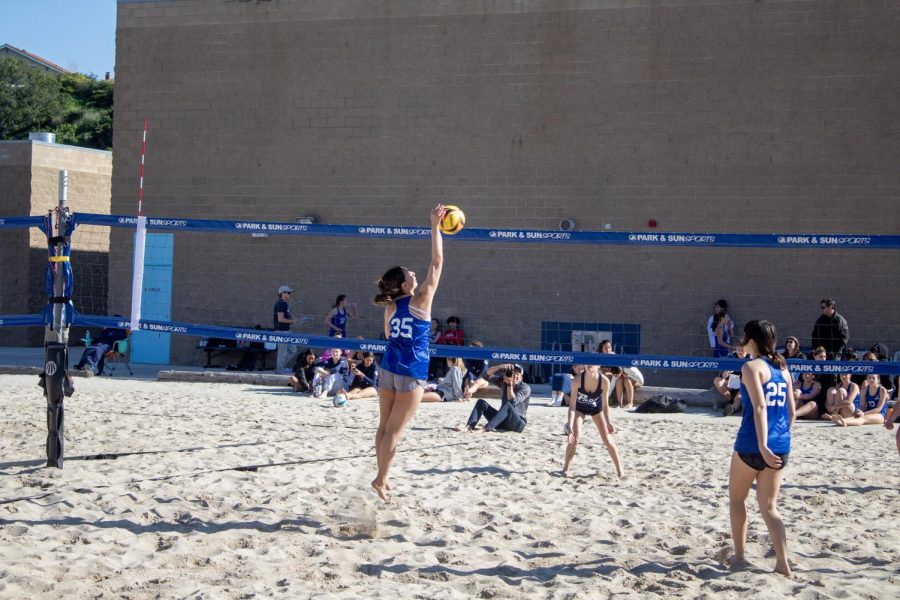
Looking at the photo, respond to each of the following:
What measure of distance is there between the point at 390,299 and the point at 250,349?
11.2 metres

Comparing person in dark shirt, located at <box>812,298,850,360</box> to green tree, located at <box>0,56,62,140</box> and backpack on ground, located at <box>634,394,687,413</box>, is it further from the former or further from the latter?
green tree, located at <box>0,56,62,140</box>

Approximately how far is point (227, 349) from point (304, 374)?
13.8 ft

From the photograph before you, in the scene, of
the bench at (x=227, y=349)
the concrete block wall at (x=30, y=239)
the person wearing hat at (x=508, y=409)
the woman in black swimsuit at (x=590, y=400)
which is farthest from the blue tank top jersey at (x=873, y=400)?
the concrete block wall at (x=30, y=239)

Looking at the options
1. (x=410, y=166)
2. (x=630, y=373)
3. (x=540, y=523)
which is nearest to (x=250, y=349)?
(x=410, y=166)

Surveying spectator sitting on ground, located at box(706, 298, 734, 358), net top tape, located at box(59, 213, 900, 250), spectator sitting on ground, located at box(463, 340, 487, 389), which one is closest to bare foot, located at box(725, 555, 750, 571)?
net top tape, located at box(59, 213, 900, 250)

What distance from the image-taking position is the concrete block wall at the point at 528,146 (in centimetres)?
1500

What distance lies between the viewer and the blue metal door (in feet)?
58.6

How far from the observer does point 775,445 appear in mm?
4762

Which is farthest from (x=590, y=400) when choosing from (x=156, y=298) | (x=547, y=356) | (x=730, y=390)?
(x=156, y=298)

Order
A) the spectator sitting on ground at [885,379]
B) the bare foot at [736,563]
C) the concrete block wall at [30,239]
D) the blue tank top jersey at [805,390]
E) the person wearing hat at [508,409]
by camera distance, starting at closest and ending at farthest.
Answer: the bare foot at [736,563] < the person wearing hat at [508,409] < the blue tank top jersey at [805,390] < the spectator sitting on ground at [885,379] < the concrete block wall at [30,239]

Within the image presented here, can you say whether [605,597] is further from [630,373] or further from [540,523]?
[630,373]

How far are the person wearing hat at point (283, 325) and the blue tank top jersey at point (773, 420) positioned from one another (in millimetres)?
10107

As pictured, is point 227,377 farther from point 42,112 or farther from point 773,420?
point 42,112

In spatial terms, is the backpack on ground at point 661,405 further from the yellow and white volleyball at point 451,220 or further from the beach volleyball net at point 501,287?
the yellow and white volleyball at point 451,220
